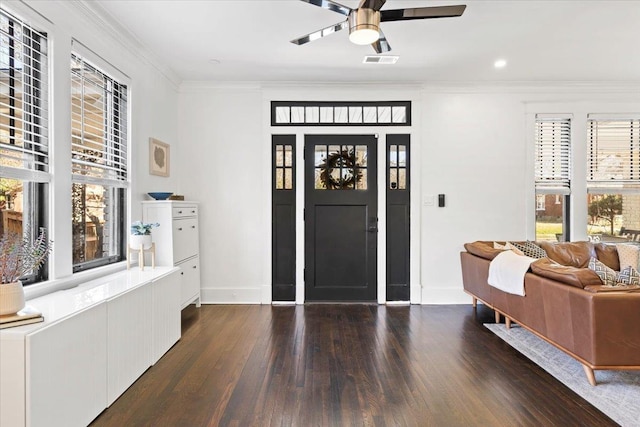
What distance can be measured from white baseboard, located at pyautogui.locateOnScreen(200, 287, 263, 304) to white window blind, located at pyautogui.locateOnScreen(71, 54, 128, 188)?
5.94ft

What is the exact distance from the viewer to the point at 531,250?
3928mm

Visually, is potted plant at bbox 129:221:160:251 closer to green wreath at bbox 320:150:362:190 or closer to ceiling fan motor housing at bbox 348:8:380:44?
green wreath at bbox 320:150:362:190

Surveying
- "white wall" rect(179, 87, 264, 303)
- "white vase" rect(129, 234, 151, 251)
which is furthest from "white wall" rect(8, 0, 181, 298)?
"white wall" rect(179, 87, 264, 303)

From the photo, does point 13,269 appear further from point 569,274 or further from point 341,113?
point 341,113

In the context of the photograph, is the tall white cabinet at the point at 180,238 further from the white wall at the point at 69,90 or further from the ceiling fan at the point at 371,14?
the ceiling fan at the point at 371,14

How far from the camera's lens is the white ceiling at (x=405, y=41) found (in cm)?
282

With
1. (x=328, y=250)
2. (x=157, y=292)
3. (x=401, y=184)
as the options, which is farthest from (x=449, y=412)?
(x=401, y=184)

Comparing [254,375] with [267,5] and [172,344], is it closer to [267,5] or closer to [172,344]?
[172,344]

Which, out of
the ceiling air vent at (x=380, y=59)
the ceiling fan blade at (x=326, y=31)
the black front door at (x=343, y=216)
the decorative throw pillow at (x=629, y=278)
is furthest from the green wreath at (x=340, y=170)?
the decorative throw pillow at (x=629, y=278)

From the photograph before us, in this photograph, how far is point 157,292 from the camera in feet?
9.37

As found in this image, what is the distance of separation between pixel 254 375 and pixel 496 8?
3.31m

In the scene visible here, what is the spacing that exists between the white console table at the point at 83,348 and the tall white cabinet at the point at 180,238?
1.69 feet

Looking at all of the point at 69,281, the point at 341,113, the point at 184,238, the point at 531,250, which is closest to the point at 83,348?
the point at 69,281

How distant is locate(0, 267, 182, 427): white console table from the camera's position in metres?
1.60
